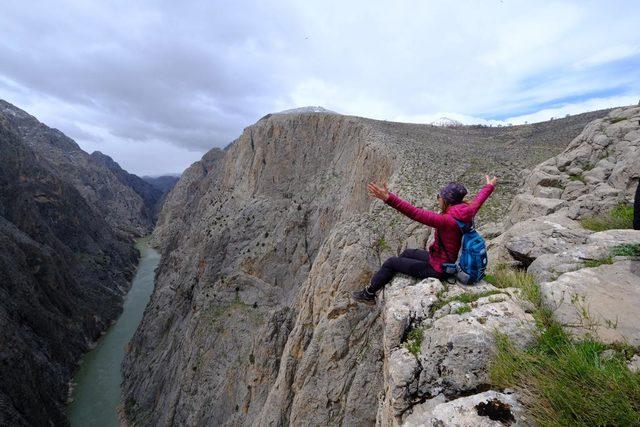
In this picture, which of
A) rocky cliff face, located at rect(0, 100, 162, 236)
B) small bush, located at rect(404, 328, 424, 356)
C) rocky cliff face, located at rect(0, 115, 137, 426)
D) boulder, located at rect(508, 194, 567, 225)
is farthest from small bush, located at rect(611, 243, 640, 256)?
rocky cliff face, located at rect(0, 100, 162, 236)

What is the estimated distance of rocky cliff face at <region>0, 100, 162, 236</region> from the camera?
160000mm

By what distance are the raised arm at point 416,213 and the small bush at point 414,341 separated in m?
1.82

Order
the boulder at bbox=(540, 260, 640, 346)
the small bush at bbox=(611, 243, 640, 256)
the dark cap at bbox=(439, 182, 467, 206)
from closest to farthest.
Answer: the boulder at bbox=(540, 260, 640, 346)
the small bush at bbox=(611, 243, 640, 256)
the dark cap at bbox=(439, 182, 467, 206)

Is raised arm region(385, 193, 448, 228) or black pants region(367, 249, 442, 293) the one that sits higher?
raised arm region(385, 193, 448, 228)

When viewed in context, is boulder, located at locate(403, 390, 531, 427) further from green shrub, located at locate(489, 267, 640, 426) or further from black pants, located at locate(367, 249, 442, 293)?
black pants, located at locate(367, 249, 442, 293)

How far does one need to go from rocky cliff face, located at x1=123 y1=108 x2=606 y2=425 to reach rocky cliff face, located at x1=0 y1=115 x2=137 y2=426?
11045 millimetres

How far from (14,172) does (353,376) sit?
108590mm

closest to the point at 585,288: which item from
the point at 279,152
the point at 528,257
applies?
the point at 528,257

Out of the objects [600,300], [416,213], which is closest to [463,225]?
[416,213]

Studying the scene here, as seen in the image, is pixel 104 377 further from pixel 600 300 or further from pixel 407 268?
pixel 600 300

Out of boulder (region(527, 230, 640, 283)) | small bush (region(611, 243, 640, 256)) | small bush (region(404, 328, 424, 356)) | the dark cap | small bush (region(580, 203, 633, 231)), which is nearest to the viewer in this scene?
small bush (region(404, 328, 424, 356))

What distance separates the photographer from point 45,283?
6656cm

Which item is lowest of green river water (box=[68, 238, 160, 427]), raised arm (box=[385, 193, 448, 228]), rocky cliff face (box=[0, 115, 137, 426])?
green river water (box=[68, 238, 160, 427])

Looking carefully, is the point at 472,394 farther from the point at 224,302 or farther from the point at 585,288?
the point at 224,302
